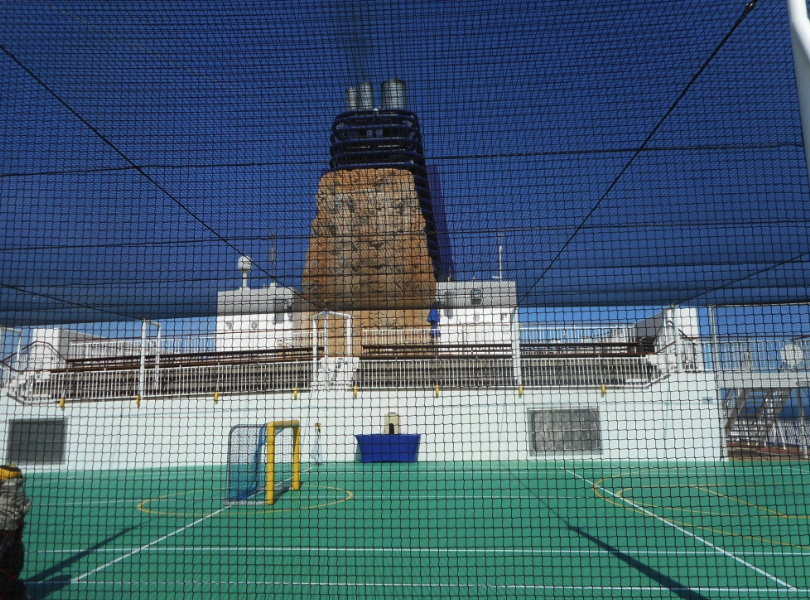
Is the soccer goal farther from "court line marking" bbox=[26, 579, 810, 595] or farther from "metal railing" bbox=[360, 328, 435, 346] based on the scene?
"metal railing" bbox=[360, 328, 435, 346]

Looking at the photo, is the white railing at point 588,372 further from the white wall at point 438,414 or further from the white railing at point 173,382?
the white railing at point 173,382

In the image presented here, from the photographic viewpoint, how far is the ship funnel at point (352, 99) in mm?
3139

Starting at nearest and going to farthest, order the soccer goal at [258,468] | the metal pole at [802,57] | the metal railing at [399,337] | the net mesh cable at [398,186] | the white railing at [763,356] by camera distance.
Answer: the metal pole at [802,57] < the net mesh cable at [398,186] < the soccer goal at [258,468] < the white railing at [763,356] < the metal railing at [399,337]

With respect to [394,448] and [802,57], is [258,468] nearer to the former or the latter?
[394,448]

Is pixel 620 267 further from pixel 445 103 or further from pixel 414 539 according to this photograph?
pixel 414 539

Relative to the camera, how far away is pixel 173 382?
11.0 m

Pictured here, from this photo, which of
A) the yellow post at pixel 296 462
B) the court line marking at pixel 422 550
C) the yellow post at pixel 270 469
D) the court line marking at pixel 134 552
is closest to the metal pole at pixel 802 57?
the court line marking at pixel 422 550

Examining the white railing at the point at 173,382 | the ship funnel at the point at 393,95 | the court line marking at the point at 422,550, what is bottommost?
the court line marking at the point at 422,550

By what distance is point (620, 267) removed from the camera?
4.00m

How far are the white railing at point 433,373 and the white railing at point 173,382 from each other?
45.6 inches

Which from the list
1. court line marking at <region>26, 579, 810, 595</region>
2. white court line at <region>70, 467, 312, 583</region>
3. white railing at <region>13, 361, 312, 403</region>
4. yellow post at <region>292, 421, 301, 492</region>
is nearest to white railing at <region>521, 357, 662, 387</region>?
white railing at <region>13, 361, 312, 403</region>

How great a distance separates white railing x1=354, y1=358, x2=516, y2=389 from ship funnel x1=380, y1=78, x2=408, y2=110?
7.45 m

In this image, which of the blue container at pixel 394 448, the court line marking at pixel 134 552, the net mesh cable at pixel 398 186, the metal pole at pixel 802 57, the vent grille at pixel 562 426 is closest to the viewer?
the metal pole at pixel 802 57

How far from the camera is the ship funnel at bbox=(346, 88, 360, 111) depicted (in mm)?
3139
